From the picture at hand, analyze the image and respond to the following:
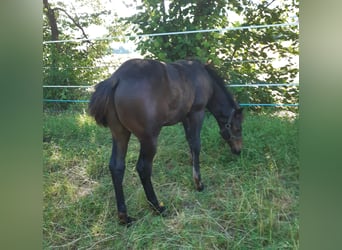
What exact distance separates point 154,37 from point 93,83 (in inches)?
15.0

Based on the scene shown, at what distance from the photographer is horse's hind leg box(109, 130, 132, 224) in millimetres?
1566

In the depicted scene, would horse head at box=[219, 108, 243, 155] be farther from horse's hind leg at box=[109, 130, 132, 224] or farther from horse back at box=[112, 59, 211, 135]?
horse's hind leg at box=[109, 130, 132, 224]

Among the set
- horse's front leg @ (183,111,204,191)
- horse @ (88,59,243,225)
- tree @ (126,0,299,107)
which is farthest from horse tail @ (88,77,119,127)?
horse's front leg @ (183,111,204,191)

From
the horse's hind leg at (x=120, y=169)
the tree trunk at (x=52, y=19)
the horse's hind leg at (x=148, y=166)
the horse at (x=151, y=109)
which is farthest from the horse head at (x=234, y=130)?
the tree trunk at (x=52, y=19)

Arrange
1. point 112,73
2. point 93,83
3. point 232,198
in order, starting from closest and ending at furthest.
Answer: point 232,198
point 112,73
point 93,83

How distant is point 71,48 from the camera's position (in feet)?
5.78

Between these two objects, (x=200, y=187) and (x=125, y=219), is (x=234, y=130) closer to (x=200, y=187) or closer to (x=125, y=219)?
(x=200, y=187)

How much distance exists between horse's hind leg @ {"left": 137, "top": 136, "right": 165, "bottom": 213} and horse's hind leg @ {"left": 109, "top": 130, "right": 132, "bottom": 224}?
8cm

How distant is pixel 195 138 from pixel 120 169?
380mm
